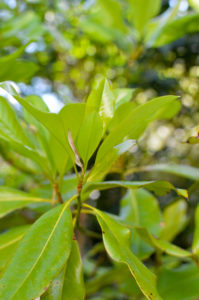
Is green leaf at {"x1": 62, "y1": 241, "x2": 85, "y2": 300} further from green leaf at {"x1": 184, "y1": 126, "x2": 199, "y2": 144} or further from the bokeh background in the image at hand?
the bokeh background

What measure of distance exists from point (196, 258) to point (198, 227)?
0.06m

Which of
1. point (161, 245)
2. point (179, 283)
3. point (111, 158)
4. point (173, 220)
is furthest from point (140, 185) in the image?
point (173, 220)

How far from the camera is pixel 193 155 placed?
6.22 ft

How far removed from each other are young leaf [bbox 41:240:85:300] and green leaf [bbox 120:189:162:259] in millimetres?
212

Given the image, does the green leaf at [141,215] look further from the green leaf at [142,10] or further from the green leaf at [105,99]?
the green leaf at [142,10]

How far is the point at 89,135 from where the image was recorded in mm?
482

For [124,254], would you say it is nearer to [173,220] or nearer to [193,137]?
[193,137]

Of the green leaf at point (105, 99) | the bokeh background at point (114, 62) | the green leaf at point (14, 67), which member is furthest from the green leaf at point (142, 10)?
the green leaf at point (105, 99)

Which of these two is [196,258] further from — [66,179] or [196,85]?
[196,85]

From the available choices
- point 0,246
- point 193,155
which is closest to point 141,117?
point 0,246

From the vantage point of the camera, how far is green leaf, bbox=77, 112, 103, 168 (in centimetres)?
47

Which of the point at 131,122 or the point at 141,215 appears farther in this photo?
the point at 141,215

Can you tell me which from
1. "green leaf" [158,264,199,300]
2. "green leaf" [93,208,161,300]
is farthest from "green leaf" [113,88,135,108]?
"green leaf" [158,264,199,300]

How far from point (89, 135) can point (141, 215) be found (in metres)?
0.37
